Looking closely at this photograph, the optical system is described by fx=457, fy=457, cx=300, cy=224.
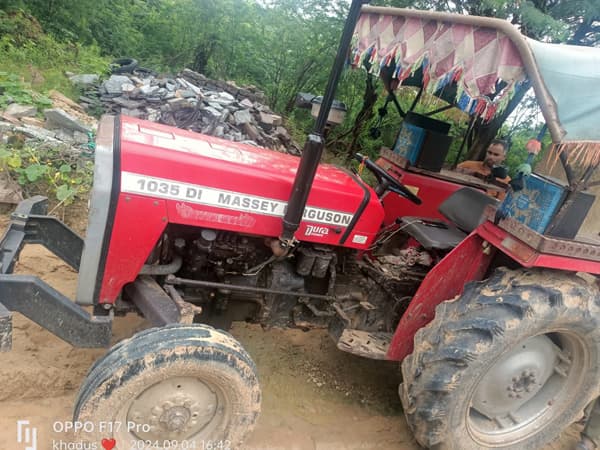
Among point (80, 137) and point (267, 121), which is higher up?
point (267, 121)

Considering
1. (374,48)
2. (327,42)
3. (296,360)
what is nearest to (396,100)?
(374,48)

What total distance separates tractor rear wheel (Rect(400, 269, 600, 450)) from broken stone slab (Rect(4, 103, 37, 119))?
5.12 meters

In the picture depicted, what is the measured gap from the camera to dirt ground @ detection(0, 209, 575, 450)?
2422mm

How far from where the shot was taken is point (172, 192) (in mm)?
2213

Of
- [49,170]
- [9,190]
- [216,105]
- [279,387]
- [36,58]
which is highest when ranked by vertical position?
[216,105]

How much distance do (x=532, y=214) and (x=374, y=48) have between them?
4.29 feet

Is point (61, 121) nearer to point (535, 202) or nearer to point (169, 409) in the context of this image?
point (169, 409)

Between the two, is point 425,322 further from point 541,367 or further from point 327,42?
point 327,42

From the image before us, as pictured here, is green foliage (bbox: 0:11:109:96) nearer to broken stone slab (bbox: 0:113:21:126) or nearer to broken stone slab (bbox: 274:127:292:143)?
broken stone slab (bbox: 0:113:21:126)

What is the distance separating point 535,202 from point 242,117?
5.69m

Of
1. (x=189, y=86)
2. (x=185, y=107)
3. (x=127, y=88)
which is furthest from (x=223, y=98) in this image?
(x=127, y=88)

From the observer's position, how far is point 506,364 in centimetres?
260

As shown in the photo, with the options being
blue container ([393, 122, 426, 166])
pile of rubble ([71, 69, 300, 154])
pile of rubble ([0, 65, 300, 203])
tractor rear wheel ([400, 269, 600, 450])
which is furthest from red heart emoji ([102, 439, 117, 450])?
pile of rubble ([71, 69, 300, 154])
